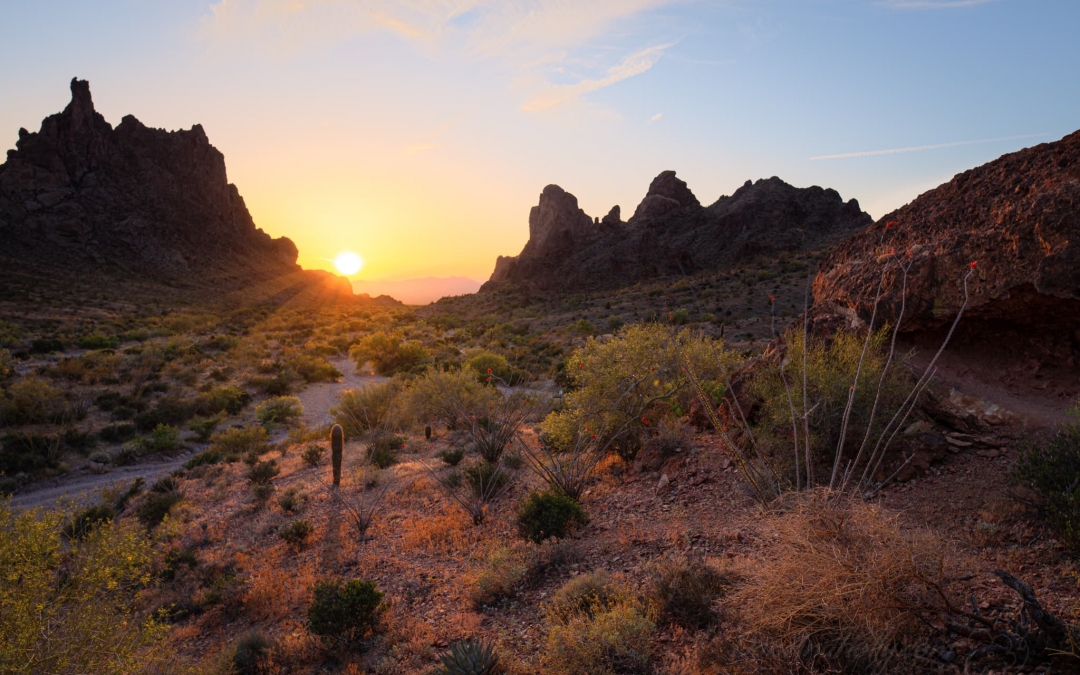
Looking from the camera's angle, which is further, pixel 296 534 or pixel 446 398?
pixel 446 398

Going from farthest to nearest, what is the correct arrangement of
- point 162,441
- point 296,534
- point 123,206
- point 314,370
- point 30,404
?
point 123,206 → point 314,370 → point 30,404 → point 162,441 → point 296,534

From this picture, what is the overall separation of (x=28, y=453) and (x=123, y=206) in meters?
68.6

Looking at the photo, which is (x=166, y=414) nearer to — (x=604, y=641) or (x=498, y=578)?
(x=498, y=578)

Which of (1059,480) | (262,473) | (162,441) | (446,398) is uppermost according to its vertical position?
(1059,480)

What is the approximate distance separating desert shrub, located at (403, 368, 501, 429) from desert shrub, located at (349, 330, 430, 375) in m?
9.34

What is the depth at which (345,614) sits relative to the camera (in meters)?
6.53

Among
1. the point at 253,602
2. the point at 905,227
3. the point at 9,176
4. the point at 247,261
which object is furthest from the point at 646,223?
the point at 9,176

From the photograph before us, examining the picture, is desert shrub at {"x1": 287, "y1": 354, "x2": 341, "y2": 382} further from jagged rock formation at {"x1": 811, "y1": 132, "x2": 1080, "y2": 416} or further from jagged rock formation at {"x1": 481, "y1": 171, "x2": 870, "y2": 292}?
jagged rock formation at {"x1": 481, "y1": 171, "x2": 870, "y2": 292}

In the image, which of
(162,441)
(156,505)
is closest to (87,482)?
(162,441)

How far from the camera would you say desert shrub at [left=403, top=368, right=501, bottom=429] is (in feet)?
53.4

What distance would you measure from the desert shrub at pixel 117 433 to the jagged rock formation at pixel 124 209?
45.2 m

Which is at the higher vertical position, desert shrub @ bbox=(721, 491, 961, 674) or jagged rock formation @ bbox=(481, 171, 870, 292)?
jagged rock formation @ bbox=(481, 171, 870, 292)

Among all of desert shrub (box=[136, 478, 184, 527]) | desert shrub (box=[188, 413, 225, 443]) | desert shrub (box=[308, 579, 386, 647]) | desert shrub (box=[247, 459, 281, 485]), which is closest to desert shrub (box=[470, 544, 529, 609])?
desert shrub (box=[308, 579, 386, 647])

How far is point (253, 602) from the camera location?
26.6 feet
